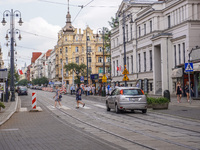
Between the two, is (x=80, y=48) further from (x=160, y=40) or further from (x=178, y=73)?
(x=178, y=73)

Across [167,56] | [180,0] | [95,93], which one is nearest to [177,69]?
[167,56]

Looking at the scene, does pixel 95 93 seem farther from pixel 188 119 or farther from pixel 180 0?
pixel 188 119

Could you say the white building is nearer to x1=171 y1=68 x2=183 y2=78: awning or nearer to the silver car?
x1=171 y1=68 x2=183 y2=78: awning

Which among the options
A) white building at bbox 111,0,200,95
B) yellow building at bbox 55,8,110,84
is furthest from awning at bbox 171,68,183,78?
yellow building at bbox 55,8,110,84

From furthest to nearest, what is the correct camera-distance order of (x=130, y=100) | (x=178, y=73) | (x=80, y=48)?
(x=80, y=48) < (x=178, y=73) < (x=130, y=100)

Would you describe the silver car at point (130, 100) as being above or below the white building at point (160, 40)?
below

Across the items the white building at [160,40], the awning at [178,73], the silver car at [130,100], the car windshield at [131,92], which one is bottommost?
the silver car at [130,100]

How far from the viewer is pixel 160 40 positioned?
152ft

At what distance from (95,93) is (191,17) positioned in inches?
832

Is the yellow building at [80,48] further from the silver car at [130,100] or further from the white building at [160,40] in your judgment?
the silver car at [130,100]

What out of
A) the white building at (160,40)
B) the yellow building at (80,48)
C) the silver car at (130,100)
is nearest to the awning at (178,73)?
the white building at (160,40)

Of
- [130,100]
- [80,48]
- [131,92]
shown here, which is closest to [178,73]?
[131,92]

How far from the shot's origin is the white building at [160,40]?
40.9m

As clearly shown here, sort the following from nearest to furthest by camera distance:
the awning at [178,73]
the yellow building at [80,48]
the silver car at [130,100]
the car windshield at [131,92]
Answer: the silver car at [130,100] → the car windshield at [131,92] → the awning at [178,73] → the yellow building at [80,48]
